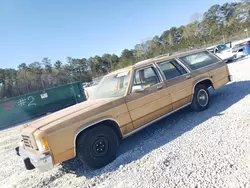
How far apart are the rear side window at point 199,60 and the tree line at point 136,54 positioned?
178ft

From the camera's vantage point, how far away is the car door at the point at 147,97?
4.29m

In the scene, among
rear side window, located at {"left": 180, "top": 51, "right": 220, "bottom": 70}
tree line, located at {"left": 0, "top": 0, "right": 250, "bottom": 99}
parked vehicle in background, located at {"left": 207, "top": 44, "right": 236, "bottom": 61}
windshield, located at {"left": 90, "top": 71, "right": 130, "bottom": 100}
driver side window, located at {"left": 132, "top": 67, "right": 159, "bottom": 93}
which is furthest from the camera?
tree line, located at {"left": 0, "top": 0, "right": 250, "bottom": 99}

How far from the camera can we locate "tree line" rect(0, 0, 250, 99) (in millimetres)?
60438

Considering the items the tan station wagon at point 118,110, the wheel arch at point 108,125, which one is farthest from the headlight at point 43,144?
the wheel arch at point 108,125

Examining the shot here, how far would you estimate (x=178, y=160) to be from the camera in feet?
11.1

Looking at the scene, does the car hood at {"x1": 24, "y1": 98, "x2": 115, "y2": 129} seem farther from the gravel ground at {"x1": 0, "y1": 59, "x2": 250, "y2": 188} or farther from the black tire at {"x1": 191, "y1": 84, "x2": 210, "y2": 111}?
the black tire at {"x1": 191, "y1": 84, "x2": 210, "y2": 111}

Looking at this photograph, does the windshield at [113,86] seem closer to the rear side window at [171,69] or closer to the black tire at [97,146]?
the black tire at [97,146]

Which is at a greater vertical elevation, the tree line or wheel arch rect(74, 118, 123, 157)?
the tree line

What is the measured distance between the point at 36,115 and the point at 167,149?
12.8 meters

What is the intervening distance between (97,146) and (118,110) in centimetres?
79

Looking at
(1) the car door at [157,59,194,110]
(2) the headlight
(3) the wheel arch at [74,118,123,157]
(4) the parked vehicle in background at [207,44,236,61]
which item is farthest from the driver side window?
(4) the parked vehicle in background at [207,44,236,61]

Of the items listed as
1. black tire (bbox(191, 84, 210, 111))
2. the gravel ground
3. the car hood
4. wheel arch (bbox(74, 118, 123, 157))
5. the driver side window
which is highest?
the driver side window

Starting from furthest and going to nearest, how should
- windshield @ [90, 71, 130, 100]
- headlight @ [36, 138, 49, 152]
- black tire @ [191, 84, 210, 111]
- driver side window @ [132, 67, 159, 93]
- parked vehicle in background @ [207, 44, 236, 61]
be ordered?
1. parked vehicle in background @ [207, 44, 236, 61]
2. black tire @ [191, 84, 210, 111]
3. driver side window @ [132, 67, 159, 93]
4. windshield @ [90, 71, 130, 100]
5. headlight @ [36, 138, 49, 152]

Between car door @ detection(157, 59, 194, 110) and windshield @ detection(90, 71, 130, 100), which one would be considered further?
car door @ detection(157, 59, 194, 110)
